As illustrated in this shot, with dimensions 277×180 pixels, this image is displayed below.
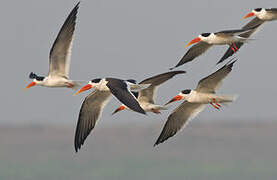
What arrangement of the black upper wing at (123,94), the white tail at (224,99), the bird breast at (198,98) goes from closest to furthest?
the black upper wing at (123,94), the white tail at (224,99), the bird breast at (198,98)

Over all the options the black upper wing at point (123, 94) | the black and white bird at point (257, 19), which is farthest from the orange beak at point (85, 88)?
the black and white bird at point (257, 19)

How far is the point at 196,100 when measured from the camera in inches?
516

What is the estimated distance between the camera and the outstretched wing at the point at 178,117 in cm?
1386

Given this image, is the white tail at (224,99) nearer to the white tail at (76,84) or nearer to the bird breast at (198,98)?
the bird breast at (198,98)

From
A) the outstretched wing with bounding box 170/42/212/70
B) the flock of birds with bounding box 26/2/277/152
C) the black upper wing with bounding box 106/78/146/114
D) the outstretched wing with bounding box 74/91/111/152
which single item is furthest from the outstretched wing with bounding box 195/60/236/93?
the outstretched wing with bounding box 74/91/111/152

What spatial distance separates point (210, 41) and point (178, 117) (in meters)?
1.83

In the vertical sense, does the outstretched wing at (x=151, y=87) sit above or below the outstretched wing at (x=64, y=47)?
below

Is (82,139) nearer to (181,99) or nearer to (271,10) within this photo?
(181,99)

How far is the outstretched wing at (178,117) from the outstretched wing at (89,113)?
60.7 inches

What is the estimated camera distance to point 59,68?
45.3 feet

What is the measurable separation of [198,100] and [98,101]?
2431 mm

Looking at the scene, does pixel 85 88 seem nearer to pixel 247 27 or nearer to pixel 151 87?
pixel 151 87

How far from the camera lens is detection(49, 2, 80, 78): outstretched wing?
44.5ft

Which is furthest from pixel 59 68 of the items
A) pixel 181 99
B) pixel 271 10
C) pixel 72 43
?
pixel 271 10
